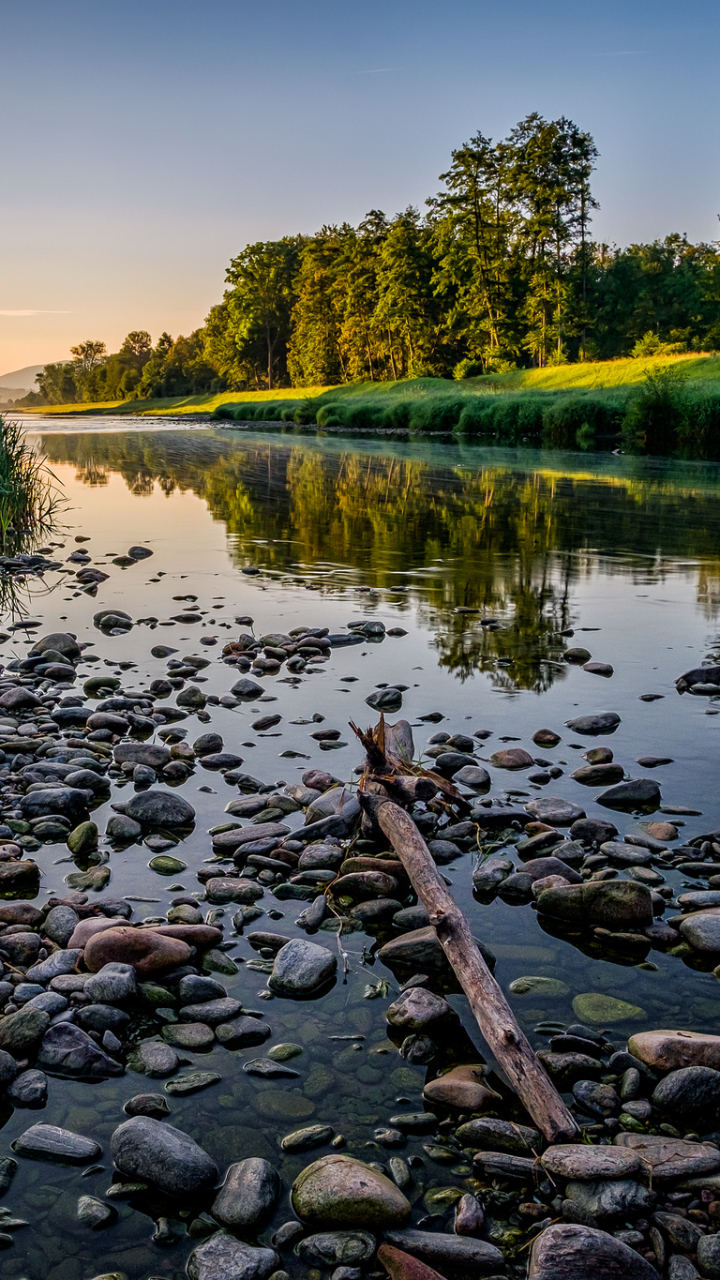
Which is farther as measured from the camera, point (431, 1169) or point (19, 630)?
point (19, 630)

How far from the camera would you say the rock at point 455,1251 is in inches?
93.6

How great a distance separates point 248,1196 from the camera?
101 inches

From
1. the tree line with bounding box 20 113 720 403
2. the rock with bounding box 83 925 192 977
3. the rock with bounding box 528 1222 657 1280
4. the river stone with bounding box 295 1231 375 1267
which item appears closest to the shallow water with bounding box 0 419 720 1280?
the river stone with bounding box 295 1231 375 1267

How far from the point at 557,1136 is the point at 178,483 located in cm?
2461

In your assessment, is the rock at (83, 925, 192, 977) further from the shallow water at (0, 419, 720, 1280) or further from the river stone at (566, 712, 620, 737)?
the river stone at (566, 712, 620, 737)

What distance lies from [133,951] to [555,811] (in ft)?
7.83

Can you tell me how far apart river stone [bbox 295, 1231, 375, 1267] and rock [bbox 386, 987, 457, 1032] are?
903mm

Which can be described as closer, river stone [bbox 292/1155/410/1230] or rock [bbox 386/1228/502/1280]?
rock [bbox 386/1228/502/1280]

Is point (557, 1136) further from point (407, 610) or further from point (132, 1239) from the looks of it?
Result: point (407, 610)

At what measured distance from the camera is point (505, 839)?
15.6 feet

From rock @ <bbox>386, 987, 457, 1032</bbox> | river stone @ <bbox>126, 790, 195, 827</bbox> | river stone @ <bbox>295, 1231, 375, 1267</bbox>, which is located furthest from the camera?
river stone @ <bbox>126, 790, 195, 827</bbox>

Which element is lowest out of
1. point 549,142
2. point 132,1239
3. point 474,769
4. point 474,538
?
point 132,1239

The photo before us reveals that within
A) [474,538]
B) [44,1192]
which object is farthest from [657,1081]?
[474,538]

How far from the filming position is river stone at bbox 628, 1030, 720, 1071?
3.02 meters
